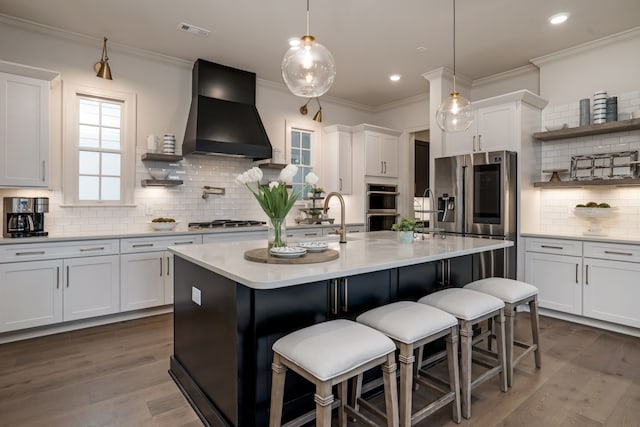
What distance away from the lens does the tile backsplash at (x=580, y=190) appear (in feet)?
12.3

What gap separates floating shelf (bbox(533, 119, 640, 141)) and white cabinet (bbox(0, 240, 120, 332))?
4.84m

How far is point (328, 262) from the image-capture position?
1.93 m

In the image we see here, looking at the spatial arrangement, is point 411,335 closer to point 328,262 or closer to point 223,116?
point 328,262

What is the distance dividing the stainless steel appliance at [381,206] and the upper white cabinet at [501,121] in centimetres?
159

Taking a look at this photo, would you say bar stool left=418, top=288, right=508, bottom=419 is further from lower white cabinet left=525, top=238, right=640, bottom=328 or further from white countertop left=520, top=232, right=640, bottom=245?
white countertop left=520, top=232, right=640, bottom=245

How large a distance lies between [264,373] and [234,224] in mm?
2984

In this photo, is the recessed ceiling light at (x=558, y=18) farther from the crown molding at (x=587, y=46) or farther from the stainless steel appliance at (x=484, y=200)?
the stainless steel appliance at (x=484, y=200)

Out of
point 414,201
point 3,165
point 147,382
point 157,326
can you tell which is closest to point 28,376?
point 147,382

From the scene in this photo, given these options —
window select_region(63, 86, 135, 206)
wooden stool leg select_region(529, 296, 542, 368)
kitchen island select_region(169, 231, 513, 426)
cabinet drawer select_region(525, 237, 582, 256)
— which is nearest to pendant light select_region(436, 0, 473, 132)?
kitchen island select_region(169, 231, 513, 426)

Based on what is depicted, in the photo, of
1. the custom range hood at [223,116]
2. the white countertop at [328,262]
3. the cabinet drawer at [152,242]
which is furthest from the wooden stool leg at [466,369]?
the custom range hood at [223,116]

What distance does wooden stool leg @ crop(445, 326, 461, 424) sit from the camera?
195 cm

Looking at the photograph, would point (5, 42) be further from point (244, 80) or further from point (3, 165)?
point (244, 80)

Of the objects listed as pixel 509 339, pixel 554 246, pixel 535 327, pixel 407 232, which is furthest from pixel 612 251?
pixel 407 232

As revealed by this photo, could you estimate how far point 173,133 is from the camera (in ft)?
14.6
